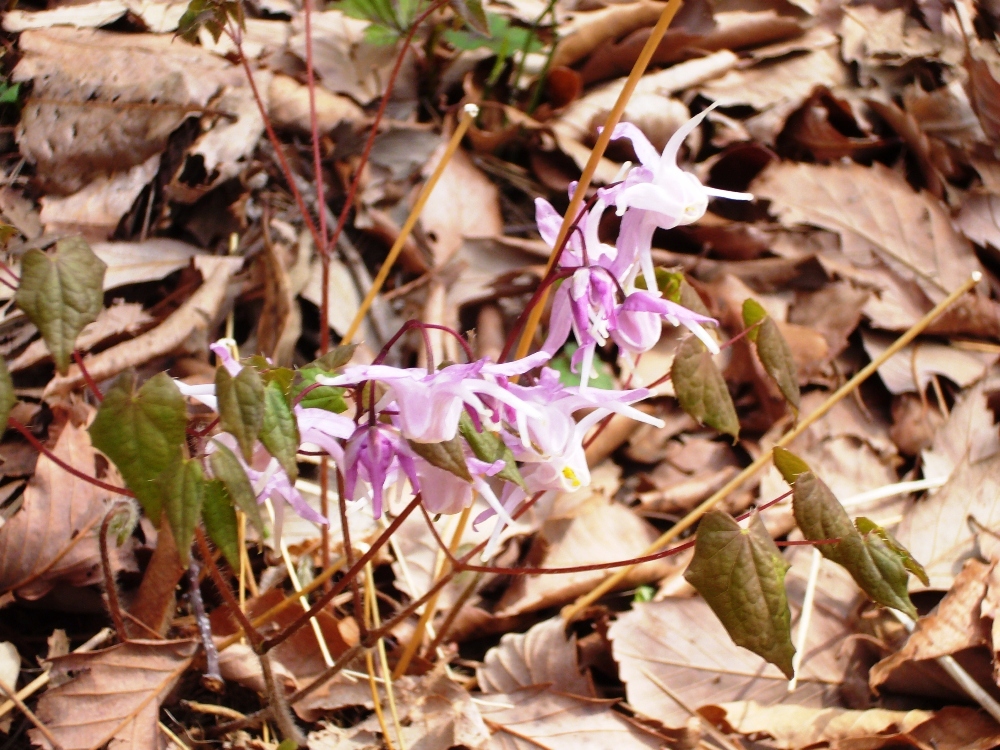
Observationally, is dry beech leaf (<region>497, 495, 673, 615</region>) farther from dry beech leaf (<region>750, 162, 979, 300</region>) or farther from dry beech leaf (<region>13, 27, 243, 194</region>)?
dry beech leaf (<region>13, 27, 243, 194</region>)

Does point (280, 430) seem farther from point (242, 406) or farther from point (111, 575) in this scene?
point (111, 575)

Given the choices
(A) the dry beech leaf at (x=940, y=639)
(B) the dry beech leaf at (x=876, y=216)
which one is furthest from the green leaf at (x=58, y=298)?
(B) the dry beech leaf at (x=876, y=216)

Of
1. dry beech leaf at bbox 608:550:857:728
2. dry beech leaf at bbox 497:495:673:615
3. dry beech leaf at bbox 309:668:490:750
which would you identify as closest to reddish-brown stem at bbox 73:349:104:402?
dry beech leaf at bbox 309:668:490:750

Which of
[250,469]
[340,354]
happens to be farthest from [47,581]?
[340,354]

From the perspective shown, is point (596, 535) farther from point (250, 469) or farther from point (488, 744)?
point (250, 469)

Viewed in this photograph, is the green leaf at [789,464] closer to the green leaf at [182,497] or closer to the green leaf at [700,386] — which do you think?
the green leaf at [700,386]

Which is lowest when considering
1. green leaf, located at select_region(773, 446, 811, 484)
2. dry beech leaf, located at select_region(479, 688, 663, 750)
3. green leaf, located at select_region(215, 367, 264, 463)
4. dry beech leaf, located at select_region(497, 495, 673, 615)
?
dry beech leaf, located at select_region(479, 688, 663, 750)

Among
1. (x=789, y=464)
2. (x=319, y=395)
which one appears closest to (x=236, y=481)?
(x=319, y=395)
